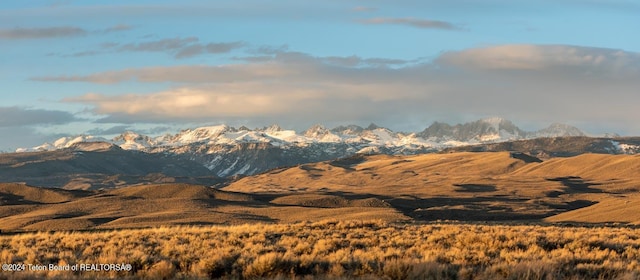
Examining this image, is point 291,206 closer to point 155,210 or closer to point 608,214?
point 155,210

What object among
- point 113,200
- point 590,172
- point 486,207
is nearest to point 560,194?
point 486,207

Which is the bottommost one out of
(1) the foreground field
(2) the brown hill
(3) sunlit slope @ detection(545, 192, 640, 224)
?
(2) the brown hill

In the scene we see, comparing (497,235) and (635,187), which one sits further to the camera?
(635,187)

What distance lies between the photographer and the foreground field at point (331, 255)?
16625 mm

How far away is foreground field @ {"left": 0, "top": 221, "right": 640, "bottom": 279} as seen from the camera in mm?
16625

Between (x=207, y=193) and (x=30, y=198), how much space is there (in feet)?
80.9

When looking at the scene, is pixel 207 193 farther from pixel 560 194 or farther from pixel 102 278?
pixel 102 278

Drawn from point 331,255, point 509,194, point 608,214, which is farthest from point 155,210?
point 509,194

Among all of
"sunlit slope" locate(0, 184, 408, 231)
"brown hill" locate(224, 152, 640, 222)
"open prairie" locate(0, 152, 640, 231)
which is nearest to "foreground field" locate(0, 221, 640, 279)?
"open prairie" locate(0, 152, 640, 231)

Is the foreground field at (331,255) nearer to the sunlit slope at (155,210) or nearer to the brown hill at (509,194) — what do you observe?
the sunlit slope at (155,210)

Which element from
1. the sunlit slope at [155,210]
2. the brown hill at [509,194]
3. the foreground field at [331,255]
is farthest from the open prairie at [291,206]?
the foreground field at [331,255]

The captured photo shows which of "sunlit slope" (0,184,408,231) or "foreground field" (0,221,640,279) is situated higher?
"foreground field" (0,221,640,279)

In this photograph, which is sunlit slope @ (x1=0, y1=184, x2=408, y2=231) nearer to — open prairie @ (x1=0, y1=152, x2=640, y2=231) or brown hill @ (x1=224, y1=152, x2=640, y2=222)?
open prairie @ (x1=0, y1=152, x2=640, y2=231)

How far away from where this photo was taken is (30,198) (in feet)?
336
